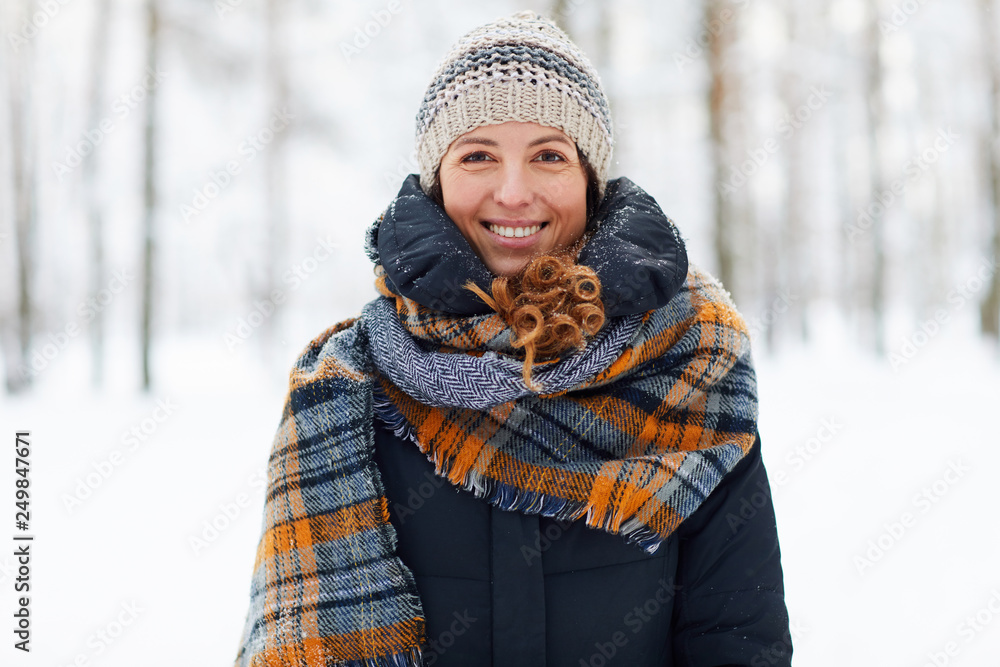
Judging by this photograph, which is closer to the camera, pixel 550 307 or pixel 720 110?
pixel 550 307

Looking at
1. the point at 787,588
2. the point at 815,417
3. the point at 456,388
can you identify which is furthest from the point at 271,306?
the point at 456,388

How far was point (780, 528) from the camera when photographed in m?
4.23

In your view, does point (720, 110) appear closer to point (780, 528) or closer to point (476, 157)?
point (780, 528)

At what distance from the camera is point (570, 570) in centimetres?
137

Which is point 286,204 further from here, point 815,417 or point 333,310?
point 333,310

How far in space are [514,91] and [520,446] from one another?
825 millimetres

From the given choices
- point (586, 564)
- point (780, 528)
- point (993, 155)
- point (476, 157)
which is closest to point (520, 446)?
point (586, 564)

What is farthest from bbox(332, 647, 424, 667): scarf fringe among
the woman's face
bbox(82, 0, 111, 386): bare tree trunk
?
bbox(82, 0, 111, 386): bare tree trunk

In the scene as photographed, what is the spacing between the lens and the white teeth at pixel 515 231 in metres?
1.48

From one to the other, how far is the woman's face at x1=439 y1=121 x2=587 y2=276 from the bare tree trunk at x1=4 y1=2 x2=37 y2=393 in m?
11.8

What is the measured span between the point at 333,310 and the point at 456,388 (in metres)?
25.1

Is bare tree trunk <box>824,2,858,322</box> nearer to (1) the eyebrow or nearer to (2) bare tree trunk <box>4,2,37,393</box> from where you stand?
(1) the eyebrow

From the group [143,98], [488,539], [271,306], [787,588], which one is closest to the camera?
[488,539]

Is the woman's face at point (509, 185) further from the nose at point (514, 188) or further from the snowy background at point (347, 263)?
the snowy background at point (347, 263)
